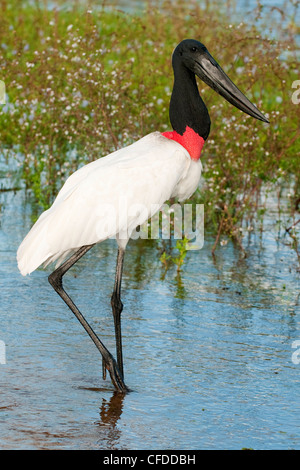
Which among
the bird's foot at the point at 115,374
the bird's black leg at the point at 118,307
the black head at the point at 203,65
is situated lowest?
the bird's foot at the point at 115,374

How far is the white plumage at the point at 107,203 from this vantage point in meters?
4.21

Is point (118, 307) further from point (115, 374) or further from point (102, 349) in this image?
point (115, 374)

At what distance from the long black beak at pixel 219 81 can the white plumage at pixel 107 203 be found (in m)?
0.51

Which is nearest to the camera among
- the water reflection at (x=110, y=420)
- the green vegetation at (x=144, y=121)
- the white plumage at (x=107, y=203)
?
the water reflection at (x=110, y=420)

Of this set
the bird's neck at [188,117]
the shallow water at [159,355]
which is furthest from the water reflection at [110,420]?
the bird's neck at [188,117]

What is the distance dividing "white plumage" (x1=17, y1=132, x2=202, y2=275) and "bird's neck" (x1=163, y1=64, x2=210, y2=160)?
131 millimetres

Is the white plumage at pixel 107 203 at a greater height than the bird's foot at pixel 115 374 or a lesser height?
greater

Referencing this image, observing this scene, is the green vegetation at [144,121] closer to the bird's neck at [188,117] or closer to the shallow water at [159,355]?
the shallow water at [159,355]

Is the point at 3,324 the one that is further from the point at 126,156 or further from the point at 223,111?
the point at 223,111

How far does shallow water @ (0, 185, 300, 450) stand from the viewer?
365cm

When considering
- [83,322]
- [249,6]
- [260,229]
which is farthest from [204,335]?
[249,6]

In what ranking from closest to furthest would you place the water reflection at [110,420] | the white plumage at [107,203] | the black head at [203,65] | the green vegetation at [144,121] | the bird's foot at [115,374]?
1. the water reflection at [110,420]
2. the bird's foot at [115,374]
3. the white plumage at [107,203]
4. the black head at [203,65]
5. the green vegetation at [144,121]

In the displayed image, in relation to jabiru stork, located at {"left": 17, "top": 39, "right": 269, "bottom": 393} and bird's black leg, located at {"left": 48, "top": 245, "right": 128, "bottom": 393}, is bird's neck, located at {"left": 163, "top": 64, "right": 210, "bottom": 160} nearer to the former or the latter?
jabiru stork, located at {"left": 17, "top": 39, "right": 269, "bottom": 393}
